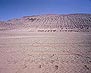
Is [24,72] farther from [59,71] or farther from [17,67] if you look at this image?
[59,71]

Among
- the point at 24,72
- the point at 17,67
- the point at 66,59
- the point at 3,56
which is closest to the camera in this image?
the point at 24,72

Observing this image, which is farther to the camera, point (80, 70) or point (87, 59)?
point (87, 59)

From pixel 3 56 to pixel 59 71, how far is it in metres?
4.77

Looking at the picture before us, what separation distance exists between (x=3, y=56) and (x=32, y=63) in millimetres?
2771

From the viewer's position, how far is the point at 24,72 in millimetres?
8375

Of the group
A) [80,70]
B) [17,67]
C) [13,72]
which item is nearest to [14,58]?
[17,67]

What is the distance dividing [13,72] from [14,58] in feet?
8.21

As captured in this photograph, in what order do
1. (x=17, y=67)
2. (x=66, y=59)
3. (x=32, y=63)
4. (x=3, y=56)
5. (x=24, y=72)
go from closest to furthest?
(x=24, y=72) → (x=17, y=67) → (x=32, y=63) → (x=66, y=59) → (x=3, y=56)

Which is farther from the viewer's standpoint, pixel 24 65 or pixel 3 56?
pixel 3 56

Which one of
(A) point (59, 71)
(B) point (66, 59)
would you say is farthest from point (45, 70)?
(B) point (66, 59)

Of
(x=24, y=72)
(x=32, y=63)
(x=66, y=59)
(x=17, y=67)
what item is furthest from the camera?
(x=66, y=59)

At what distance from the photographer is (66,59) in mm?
10414

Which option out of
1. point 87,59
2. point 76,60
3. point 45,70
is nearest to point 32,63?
point 45,70

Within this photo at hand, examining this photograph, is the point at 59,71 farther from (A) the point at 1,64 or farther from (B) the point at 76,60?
(A) the point at 1,64
